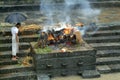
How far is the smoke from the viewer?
49.7ft

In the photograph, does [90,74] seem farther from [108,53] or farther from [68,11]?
[68,11]

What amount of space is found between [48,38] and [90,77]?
215 centimetres

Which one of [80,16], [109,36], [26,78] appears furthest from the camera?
[80,16]

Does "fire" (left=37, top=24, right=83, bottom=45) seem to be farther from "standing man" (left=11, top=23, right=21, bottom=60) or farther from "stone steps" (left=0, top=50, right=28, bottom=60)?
"standing man" (left=11, top=23, right=21, bottom=60)

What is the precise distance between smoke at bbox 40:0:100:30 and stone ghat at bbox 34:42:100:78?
3.44 meters

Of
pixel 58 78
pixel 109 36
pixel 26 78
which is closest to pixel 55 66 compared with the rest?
pixel 58 78

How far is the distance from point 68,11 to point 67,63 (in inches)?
271

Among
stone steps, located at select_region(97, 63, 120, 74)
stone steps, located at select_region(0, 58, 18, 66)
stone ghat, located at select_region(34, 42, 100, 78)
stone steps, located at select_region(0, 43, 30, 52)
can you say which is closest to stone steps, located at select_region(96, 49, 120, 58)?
stone steps, located at select_region(97, 63, 120, 74)

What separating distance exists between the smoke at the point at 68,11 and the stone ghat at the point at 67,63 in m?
3.44

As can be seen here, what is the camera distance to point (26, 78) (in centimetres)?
1080

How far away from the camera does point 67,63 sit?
11.1 meters

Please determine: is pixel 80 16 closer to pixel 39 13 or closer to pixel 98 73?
pixel 39 13

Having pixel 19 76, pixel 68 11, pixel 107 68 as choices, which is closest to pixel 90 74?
pixel 107 68

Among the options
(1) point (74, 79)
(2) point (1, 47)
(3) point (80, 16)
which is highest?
(3) point (80, 16)
